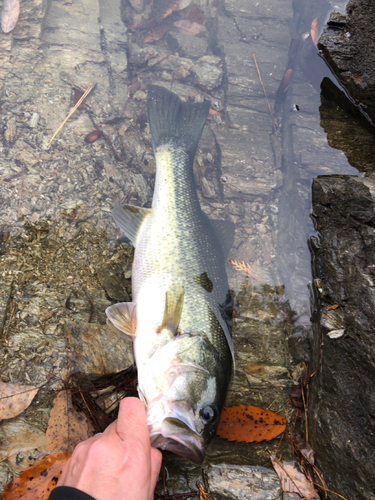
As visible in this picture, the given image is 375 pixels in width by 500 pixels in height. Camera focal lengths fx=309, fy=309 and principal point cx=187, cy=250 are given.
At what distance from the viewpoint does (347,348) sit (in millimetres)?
2680

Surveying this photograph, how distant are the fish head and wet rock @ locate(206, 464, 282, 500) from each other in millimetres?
354

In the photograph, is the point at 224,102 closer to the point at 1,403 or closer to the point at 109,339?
the point at 109,339

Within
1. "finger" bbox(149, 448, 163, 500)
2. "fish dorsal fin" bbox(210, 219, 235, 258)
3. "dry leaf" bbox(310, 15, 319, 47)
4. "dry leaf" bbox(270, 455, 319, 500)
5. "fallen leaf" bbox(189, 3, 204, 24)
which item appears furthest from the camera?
"fallen leaf" bbox(189, 3, 204, 24)

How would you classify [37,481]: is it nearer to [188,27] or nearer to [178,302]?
[178,302]

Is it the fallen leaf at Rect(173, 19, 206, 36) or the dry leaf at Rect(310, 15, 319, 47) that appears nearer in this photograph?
the dry leaf at Rect(310, 15, 319, 47)

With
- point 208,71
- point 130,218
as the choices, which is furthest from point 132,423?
point 208,71

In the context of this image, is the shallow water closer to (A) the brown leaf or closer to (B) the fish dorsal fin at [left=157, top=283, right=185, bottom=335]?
(A) the brown leaf

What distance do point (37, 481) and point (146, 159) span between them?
3.95 metres

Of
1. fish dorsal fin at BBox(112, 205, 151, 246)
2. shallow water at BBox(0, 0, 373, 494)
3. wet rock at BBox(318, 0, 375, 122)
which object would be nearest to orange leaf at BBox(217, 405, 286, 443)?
shallow water at BBox(0, 0, 373, 494)

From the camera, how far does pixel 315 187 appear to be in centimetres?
349

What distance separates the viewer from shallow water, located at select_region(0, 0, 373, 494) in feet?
10.5

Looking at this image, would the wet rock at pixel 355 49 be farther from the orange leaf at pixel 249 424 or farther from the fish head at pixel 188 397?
the orange leaf at pixel 249 424

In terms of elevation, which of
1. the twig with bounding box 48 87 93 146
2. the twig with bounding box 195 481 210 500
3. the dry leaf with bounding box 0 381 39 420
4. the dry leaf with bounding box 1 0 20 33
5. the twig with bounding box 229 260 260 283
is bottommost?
the twig with bounding box 195 481 210 500

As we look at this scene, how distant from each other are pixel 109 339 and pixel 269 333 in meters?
1.72
